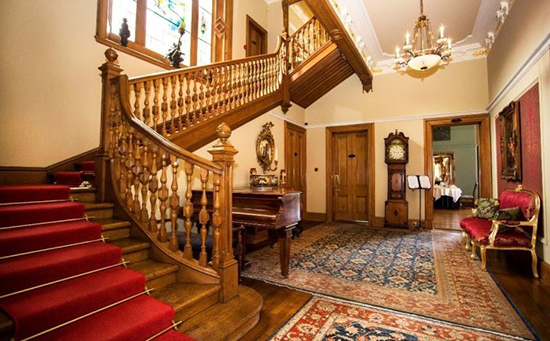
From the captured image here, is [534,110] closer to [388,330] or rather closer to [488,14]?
[488,14]

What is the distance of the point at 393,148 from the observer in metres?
6.60

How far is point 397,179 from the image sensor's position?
6.49 meters

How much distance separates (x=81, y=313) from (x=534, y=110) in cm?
497

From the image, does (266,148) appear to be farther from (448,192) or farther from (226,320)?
(448,192)

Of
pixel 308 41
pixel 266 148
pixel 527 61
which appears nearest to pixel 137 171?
pixel 266 148

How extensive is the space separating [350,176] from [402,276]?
4.27 meters

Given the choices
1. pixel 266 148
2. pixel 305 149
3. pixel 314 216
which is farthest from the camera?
pixel 305 149

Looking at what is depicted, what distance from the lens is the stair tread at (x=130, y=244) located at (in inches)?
83.0

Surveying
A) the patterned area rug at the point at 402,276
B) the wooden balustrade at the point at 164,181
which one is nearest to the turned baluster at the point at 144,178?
the wooden balustrade at the point at 164,181

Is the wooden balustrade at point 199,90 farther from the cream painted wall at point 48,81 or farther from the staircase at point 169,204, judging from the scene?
the cream painted wall at point 48,81

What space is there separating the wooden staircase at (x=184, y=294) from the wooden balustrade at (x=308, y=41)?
15.9 feet

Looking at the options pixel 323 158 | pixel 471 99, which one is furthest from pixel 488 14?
pixel 323 158

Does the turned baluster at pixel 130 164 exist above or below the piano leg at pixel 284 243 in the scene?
above

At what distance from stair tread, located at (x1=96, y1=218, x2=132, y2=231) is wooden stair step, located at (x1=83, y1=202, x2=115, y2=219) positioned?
0.06 metres
